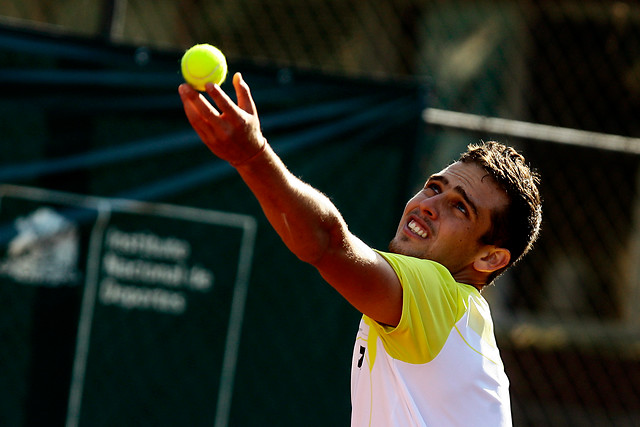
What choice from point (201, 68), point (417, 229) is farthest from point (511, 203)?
point (201, 68)

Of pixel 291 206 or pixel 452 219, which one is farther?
pixel 452 219

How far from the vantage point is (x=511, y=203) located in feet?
7.34

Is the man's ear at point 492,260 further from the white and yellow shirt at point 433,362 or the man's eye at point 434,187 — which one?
the man's eye at point 434,187

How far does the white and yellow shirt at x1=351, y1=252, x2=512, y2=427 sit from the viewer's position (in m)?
1.93

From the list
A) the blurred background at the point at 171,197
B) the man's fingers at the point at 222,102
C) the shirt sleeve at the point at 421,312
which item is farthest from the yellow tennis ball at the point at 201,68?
the blurred background at the point at 171,197

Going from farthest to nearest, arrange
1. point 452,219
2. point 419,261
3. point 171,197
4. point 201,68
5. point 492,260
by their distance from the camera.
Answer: point 171,197, point 492,260, point 452,219, point 419,261, point 201,68

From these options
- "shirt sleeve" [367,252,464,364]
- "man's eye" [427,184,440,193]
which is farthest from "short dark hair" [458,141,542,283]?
"shirt sleeve" [367,252,464,364]

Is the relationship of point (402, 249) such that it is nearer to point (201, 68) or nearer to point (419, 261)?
point (419, 261)

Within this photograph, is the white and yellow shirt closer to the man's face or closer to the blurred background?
the man's face

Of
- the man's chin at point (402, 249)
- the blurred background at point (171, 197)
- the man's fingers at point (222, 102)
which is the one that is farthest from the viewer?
the blurred background at point (171, 197)

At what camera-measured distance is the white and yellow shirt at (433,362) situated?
1.93 meters

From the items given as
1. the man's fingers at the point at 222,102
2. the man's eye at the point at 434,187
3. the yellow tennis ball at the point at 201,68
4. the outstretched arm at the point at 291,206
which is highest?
the yellow tennis ball at the point at 201,68

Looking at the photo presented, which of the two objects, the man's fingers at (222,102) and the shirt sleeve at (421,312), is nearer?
the man's fingers at (222,102)

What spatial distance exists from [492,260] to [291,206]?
0.80 meters
